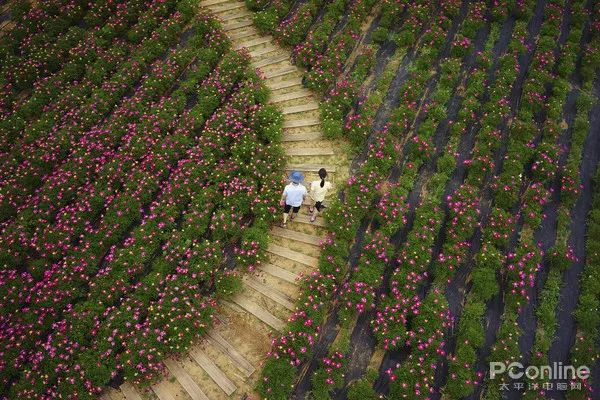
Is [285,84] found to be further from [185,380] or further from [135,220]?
[185,380]

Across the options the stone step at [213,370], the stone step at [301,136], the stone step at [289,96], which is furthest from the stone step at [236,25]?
the stone step at [213,370]

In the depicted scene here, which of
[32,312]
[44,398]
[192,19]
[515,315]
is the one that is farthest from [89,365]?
[192,19]

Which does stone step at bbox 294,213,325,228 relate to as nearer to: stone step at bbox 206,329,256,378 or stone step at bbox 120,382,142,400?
stone step at bbox 206,329,256,378

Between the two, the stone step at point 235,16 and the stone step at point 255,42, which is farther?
the stone step at point 235,16

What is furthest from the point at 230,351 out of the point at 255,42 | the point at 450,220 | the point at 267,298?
the point at 255,42

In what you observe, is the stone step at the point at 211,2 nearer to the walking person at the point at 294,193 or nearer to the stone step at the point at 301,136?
the stone step at the point at 301,136
